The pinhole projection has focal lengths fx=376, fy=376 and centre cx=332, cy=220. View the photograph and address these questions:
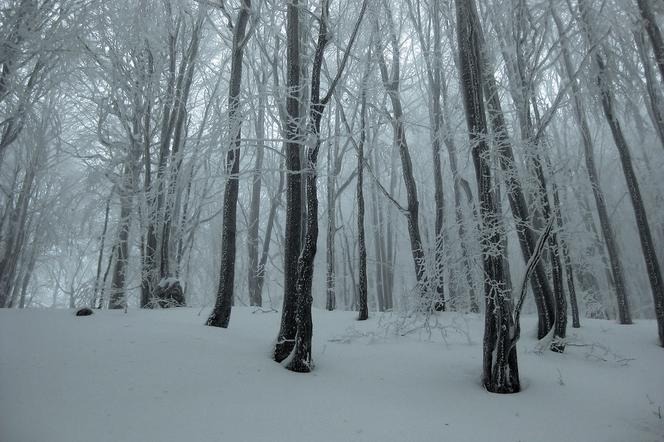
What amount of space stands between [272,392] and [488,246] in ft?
7.38

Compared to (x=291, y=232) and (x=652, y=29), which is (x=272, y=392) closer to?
(x=291, y=232)

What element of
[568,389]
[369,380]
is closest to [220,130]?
[369,380]

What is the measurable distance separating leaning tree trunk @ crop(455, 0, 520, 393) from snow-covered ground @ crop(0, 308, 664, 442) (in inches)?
7.6

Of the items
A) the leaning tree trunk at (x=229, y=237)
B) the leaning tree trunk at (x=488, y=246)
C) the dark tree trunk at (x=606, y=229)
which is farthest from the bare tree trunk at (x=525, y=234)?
the dark tree trunk at (x=606, y=229)

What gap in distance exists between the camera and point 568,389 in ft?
11.4

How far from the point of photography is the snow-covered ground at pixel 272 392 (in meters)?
2.36

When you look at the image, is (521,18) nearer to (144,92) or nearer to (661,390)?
(661,390)

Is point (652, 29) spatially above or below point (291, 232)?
above

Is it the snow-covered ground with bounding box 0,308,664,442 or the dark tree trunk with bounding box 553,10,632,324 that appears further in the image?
the dark tree trunk with bounding box 553,10,632,324

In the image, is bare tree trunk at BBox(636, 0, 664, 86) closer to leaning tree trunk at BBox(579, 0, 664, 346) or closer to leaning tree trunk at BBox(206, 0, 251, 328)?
leaning tree trunk at BBox(579, 0, 664, 346)

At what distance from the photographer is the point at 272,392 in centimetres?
299

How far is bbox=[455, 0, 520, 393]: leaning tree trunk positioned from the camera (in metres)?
3.33

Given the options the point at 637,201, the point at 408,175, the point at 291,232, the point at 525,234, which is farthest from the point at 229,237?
the point at 637,201

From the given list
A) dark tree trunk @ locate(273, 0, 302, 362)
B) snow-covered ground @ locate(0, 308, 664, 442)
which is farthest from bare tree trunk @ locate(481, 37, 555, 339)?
dark tree trunk @ locate(273, 0, 302, 362)
